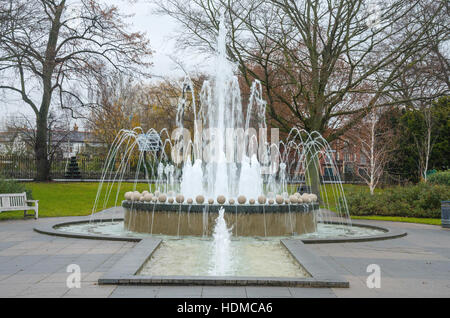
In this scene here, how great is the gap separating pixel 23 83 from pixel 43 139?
382cm

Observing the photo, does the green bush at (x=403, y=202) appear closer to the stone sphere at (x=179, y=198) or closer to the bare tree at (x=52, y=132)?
the stone sphere at (x=179, y=198)

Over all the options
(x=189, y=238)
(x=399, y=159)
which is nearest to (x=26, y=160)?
(x=189, y=238)

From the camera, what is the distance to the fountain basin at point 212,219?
35.5 ft

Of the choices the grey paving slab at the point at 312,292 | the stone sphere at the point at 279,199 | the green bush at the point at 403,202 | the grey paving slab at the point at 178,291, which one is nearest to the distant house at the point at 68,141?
the green bush at the point at 403,202

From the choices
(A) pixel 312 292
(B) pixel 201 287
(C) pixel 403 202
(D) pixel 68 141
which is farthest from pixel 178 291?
(D) pixel 68 141

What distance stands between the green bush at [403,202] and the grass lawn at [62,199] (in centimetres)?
1159

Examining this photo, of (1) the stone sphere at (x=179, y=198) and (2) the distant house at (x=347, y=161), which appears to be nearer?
(1) the stone sphere at (x=179, y=198)

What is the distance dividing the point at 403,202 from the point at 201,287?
1546 cm

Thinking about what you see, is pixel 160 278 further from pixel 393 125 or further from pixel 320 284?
pixel 393 125

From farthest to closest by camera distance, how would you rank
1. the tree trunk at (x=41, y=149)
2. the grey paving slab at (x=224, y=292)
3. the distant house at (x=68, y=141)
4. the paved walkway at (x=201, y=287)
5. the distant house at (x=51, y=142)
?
the distant house at (x=51, y=142) < the distant house at (x=68, y=141) < the tree trunk at (x=41, y=149) < the paved walkway at (x=201, y=287) < the grey paving slab at (x=224, y=292)

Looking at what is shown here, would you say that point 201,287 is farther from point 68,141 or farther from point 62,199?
point 68,141

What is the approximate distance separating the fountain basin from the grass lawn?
702 centimetres

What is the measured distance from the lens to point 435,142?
100 ft

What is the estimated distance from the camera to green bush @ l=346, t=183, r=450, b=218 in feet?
60.1
